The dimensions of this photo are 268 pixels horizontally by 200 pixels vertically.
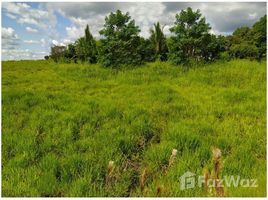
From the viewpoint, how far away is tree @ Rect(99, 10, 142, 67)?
620 inches

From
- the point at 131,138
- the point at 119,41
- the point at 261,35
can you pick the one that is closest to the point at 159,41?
the point at 119,41

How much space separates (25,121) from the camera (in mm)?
7020

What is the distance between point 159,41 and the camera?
1934cm

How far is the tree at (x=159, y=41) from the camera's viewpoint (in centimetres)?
1892

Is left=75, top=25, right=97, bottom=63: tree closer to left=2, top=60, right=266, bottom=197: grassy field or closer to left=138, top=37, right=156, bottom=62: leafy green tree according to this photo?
left=138, top=37, right=156, bottom=62: leafy green tree

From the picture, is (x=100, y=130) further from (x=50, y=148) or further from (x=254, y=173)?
(x=254, y=173)

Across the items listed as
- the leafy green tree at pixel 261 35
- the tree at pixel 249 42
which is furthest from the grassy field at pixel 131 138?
the leafy green tree at pixel 261 35

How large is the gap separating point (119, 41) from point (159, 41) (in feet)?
14.7

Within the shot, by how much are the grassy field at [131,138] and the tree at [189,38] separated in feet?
15.1

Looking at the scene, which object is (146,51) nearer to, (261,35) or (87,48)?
(87,48)

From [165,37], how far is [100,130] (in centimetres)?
1456

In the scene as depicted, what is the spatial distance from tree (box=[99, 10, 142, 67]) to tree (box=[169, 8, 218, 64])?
2011 millimetres

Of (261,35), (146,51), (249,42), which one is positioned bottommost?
(146,51)

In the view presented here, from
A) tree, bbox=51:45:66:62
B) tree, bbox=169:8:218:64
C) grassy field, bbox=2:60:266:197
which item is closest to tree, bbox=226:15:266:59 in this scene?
tree, bbox=169:8:218:64
